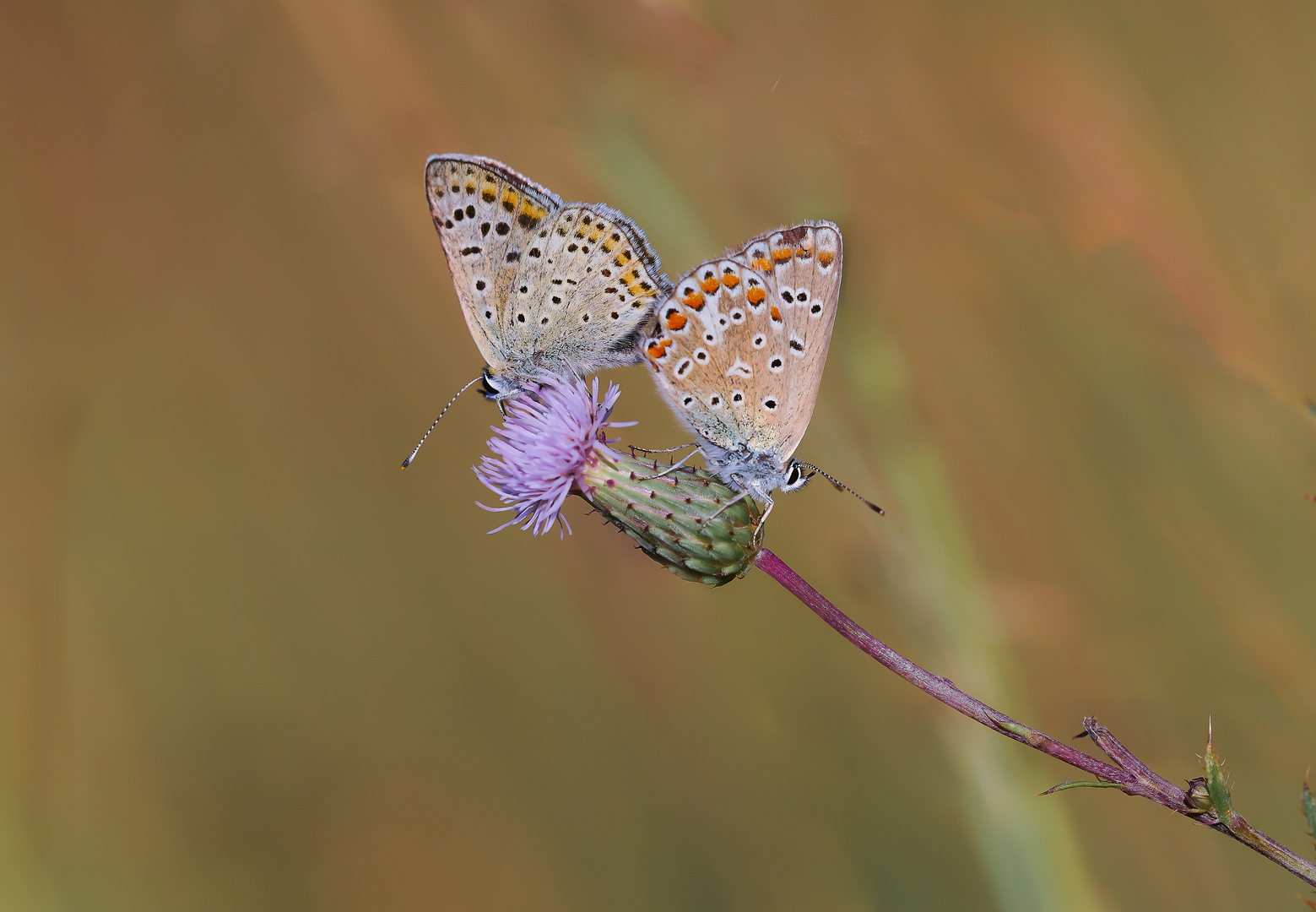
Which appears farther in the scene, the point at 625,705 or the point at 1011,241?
the point at 625,705

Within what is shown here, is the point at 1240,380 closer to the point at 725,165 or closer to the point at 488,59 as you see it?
the point at 725,165

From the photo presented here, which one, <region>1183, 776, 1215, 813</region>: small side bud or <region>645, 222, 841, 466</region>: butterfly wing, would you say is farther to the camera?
<region>645, 222, 841, 466</region>: butterfly wing

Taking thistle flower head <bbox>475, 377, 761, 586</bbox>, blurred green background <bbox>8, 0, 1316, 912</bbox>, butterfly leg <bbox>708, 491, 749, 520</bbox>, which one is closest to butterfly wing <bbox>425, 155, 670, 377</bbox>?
thistle flower head <bbox>475, 377, 761, 586</bbox>

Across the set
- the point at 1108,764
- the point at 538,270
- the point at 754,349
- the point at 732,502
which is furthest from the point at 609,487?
the point at 1108,764

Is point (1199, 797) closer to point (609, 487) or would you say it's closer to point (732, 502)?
point (732, 502)

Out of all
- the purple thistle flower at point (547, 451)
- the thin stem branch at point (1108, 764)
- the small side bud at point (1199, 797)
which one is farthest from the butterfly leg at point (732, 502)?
the small side bud at point (1199, 797)

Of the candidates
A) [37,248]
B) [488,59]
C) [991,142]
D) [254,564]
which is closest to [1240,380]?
[991,142]

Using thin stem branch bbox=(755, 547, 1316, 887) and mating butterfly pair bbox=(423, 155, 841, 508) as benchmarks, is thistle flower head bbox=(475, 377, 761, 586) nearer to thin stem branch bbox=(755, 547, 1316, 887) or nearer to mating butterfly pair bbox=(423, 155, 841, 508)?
mating butterfly pair bbox=(423, 155, 841, 508)
